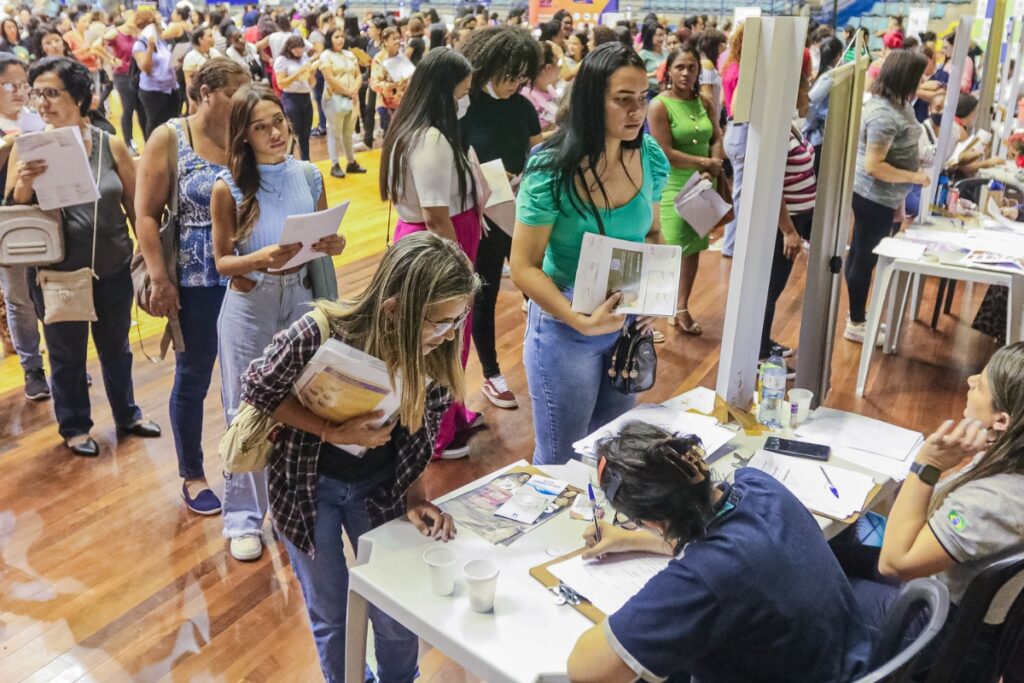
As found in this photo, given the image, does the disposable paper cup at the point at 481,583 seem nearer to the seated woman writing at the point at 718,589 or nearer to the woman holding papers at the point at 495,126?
the seated woman writing at the point at 718,589

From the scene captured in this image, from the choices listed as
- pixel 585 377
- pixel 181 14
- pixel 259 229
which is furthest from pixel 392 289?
pixel 181 14

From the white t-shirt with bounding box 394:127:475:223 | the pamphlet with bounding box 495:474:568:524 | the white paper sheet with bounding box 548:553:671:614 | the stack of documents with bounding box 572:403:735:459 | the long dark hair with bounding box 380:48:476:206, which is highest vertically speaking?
the long dark hair with bounding box 380:48:476:206

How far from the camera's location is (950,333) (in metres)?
5.03

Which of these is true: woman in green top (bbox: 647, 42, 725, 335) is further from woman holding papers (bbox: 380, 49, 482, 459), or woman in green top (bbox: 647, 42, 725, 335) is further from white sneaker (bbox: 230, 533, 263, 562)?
white sneaker (bbox: 230, 533, 263, 562)

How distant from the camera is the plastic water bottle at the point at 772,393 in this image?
7.73 ft

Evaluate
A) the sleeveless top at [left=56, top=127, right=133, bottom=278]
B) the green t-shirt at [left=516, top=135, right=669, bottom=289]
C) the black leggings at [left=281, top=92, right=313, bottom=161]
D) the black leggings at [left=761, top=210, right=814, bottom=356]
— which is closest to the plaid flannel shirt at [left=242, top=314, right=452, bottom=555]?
the green t-shirt at [left=516, top=135, right=669, bottom=289]

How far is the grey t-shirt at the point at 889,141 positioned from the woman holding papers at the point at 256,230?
2628 mm

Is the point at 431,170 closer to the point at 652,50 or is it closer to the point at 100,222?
the point at 100,222

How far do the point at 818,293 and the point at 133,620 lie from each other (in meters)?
2.44

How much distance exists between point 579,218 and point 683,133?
2625mm

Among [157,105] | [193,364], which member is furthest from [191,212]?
[157,105]

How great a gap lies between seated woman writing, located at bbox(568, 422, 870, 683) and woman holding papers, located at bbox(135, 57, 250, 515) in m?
1.70

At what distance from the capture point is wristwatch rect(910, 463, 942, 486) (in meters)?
1.77

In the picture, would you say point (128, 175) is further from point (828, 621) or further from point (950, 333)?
point (950, 333)
